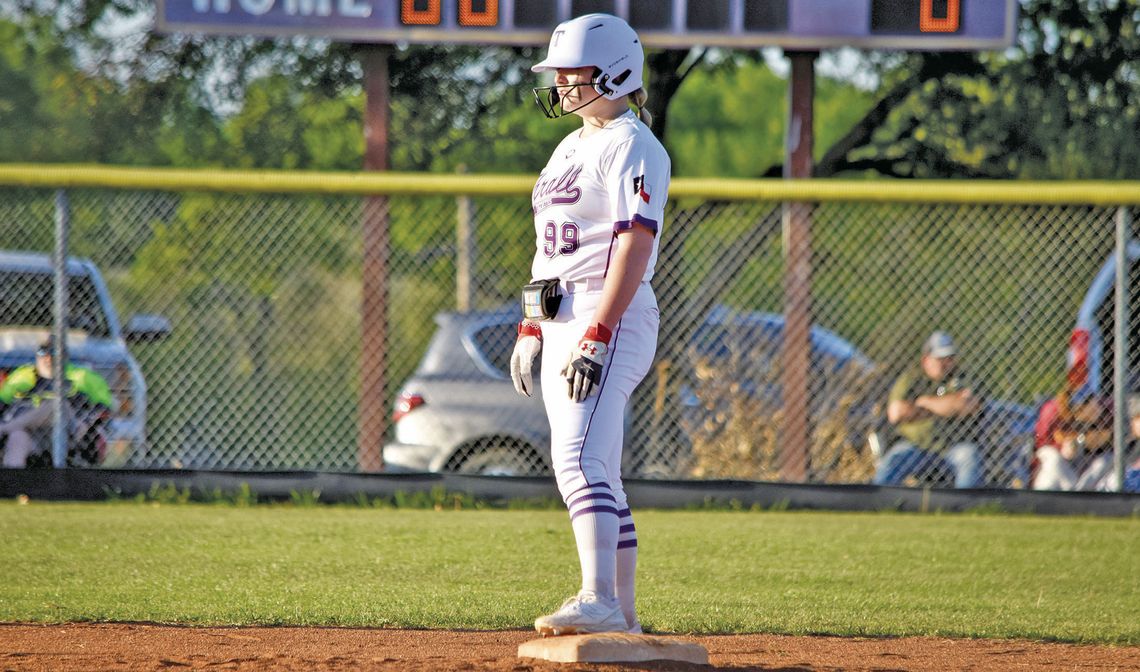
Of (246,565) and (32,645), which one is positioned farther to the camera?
(246,565)

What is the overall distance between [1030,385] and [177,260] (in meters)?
6.25

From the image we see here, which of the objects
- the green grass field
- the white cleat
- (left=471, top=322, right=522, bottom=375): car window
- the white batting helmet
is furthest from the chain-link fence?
the white cleat

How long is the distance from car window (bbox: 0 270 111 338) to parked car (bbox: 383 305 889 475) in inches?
81.0

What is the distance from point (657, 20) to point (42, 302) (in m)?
4.45

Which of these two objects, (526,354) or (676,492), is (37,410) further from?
(526,354)

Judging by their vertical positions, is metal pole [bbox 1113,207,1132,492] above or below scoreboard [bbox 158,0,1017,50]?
below

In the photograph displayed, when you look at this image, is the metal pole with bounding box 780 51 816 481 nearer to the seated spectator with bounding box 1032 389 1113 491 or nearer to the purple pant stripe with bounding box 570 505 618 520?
the seated spectator with bounding box 1032 389 1113 491

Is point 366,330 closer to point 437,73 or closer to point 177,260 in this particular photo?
point 177,260

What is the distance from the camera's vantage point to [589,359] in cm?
406

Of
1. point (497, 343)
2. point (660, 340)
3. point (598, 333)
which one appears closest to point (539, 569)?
point (598, 333)

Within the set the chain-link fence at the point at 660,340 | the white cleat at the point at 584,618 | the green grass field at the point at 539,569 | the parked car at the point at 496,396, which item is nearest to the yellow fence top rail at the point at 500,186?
the chain-link fence at the point at 660,340

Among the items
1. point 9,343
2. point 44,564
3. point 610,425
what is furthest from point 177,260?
point 610,425

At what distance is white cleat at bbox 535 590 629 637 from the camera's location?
4082mm

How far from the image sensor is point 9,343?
888 cm
